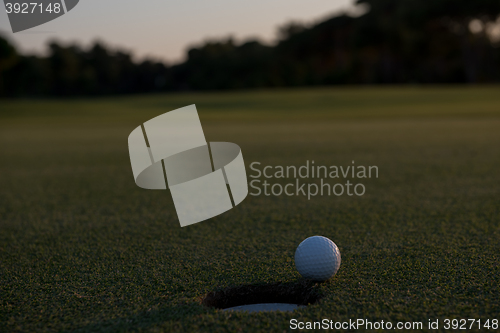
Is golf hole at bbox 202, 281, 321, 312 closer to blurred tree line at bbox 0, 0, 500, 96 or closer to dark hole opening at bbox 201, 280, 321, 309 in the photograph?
dark hole opening at bbox 201, 280, 321, 309

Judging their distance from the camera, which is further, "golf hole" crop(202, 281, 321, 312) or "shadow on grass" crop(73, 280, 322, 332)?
"golf hole" crop(202, 281, 321, 312)

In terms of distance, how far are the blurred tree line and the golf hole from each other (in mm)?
35973

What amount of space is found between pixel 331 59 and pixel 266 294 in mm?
53958

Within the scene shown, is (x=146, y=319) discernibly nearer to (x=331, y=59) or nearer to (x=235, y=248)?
(x=235, y=248)

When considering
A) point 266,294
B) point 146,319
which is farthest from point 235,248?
point 146,319

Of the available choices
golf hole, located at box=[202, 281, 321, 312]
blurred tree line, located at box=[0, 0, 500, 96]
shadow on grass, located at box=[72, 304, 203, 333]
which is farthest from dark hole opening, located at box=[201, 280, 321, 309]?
blurred tree line, located at box=[0, 0, 500, 96]

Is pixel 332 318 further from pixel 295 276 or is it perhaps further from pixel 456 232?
pixel 456 232

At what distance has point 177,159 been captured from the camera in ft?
19.5

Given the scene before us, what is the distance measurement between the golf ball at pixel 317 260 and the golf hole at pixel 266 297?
49 millimetres

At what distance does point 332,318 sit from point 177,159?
15.3 ft

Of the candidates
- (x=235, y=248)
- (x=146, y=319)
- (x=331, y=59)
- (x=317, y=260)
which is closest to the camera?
(x=146, y=319)

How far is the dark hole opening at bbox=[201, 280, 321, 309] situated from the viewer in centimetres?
179

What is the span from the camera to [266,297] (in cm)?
185

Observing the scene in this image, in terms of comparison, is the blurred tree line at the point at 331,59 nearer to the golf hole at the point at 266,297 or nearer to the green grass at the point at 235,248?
the green grass at the point at 235,248
